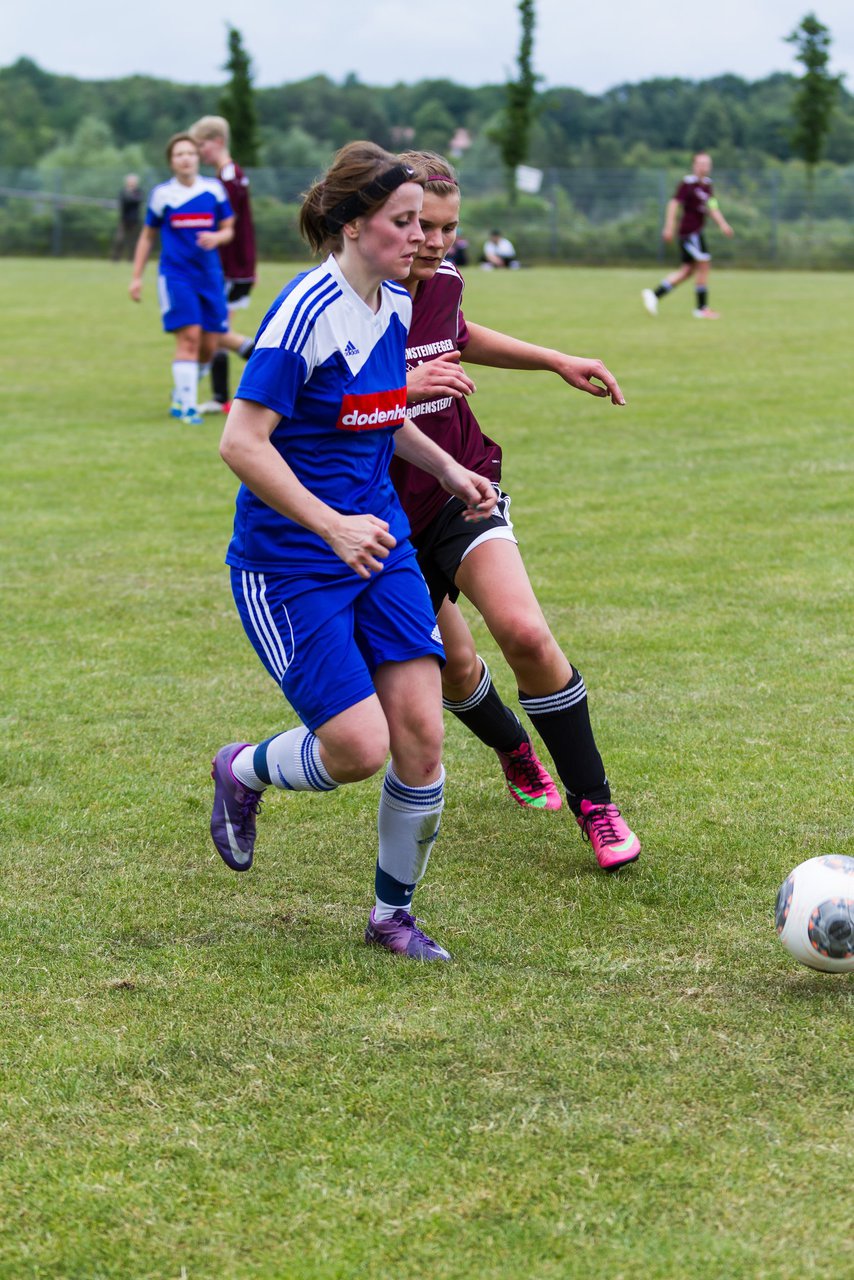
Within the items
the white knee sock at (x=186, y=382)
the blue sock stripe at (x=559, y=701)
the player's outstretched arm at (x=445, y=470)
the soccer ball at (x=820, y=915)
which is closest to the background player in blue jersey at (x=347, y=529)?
the player's outstretched arm at (x=445, y=470)

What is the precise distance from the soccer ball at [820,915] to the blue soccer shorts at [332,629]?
1.00 metres

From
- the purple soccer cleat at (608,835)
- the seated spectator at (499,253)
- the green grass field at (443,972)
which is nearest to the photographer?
the green grass field at (443,972)

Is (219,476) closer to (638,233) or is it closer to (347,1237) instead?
(347,1237)

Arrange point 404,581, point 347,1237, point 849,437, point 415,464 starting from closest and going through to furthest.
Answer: point 347,1237 → point 404,581 → point 415,464 → point 849,437

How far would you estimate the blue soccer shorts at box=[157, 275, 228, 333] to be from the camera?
1261 centimetres

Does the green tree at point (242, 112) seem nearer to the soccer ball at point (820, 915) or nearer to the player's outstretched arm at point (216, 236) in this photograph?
the player's outstretched arm at point (216, 236)

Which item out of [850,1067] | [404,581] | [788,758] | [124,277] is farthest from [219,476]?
[124,277]

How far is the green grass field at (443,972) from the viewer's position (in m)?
2.55

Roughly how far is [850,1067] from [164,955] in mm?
1625

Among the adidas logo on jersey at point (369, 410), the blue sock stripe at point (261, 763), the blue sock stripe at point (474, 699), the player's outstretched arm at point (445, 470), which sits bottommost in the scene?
the blue sock stripe at point (474, 699)

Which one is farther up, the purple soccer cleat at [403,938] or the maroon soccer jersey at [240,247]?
the maroon soccer jersey at [240,247]

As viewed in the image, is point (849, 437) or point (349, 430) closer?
point (349, 430)

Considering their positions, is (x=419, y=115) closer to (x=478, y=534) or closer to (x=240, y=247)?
(x=240, y=247)

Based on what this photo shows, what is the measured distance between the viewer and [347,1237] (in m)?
2.50
